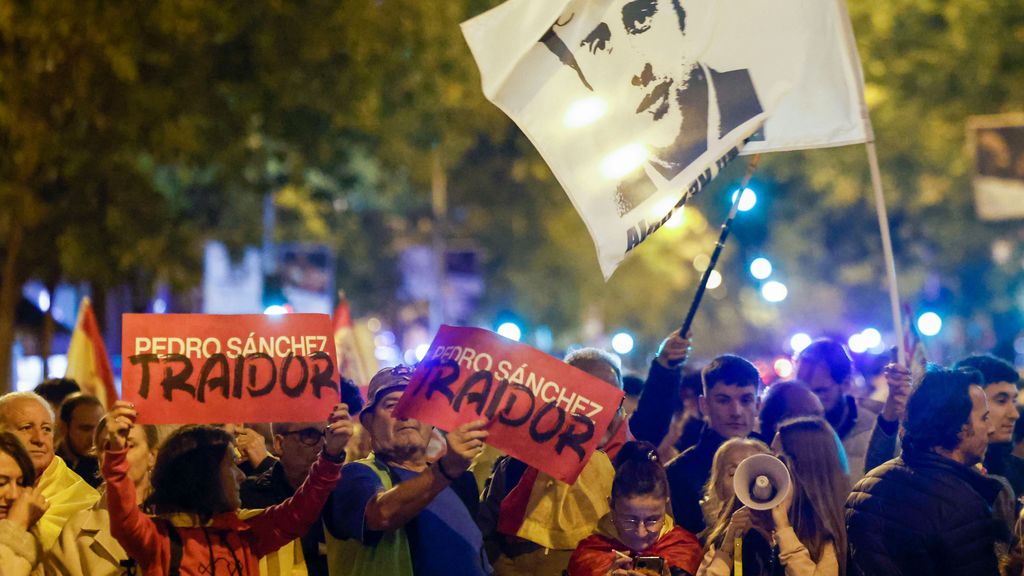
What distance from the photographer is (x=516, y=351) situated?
18.1 feet

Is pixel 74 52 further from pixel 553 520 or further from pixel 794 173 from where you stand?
pixel 794 173

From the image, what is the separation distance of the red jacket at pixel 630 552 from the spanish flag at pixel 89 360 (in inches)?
202

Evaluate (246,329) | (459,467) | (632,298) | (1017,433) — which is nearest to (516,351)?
(459,467)

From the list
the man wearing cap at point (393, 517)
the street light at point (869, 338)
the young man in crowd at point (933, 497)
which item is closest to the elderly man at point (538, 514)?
the man wearing cap at point (393, 517)

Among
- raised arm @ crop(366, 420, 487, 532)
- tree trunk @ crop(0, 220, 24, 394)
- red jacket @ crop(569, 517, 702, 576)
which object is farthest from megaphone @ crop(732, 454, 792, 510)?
tree trunk @ crop(0, 220, 24, 394)

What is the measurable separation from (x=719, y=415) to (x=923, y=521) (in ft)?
6.56

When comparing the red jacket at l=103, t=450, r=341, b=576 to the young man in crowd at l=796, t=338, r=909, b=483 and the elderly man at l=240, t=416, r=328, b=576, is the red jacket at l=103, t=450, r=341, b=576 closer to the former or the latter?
the elderly man at l=240, t=416, r=328, b=576

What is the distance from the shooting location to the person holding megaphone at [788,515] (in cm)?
532

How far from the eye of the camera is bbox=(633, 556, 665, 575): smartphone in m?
5.41

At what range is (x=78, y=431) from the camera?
757 centimetres

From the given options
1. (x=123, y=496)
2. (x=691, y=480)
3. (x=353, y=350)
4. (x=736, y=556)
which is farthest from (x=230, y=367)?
(x=353, y=350)

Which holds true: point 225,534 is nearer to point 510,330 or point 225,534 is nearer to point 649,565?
point 649,565

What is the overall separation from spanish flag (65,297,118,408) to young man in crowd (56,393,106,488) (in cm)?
224

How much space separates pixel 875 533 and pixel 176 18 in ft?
42.1
